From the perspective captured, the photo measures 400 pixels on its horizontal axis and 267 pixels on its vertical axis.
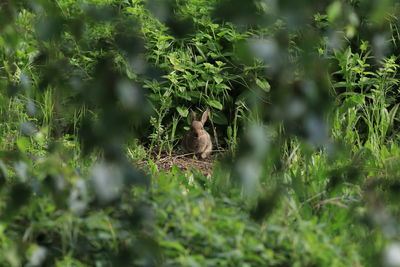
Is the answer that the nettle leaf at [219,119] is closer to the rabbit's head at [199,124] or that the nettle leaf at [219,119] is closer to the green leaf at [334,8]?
the rabbit's head at [199,124]

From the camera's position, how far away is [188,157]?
18.6ft

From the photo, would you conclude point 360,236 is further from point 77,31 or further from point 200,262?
point 77,31

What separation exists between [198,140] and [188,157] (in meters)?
0.28

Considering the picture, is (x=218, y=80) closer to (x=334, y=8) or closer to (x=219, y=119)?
(x=219, y=119)

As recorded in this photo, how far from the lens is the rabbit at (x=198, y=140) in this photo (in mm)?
5414

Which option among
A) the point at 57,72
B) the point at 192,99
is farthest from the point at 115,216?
the point at 192,99

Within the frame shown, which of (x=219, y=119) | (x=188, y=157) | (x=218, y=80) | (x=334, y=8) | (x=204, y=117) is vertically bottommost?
(x=188, y=157)

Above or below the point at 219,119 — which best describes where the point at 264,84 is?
above

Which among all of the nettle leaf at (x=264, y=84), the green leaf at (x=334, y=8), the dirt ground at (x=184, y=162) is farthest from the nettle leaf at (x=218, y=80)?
the green leaf at (x=334, y=8)

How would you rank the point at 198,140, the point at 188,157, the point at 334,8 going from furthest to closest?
the point at 188,157 < the point at 198,140 < the point at 334,8

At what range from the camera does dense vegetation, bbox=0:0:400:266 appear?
64.2 inches

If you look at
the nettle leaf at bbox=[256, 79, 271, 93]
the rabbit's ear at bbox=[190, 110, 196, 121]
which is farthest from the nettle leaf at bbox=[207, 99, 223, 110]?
the nettle leaf at bbox=[256, 79, 271, 93]

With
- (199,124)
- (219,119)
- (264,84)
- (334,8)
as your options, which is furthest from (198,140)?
(334,8)

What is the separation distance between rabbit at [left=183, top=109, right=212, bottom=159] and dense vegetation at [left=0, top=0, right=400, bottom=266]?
114 millimetres
